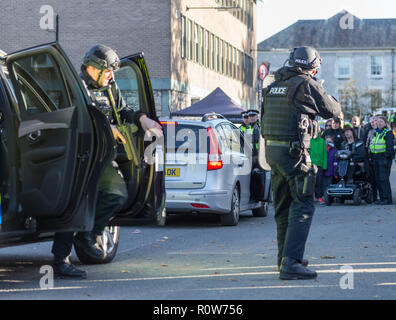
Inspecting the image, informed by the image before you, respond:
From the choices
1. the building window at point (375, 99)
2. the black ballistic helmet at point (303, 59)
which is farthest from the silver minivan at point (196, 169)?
the building window at point (375, 99)

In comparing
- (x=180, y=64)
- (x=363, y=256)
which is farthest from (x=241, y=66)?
(x=363, y=256)

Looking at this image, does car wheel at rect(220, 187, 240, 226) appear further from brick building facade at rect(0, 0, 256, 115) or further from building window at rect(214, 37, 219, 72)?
building window at rect(214, 37, 219, 72)

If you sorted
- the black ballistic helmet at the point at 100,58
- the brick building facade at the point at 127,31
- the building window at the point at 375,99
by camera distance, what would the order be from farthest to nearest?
the building window at the point at 375,99 → the brick building facade at the point at 127,31 → the black ballistic helmet at the point at 100,58

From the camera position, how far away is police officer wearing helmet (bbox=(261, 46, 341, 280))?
7.87 m

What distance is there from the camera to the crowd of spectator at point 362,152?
18.5 metres

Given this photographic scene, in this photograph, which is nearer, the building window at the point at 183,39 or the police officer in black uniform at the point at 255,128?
the police officer in black uniform at the point at 255,128

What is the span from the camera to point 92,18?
37094 mm

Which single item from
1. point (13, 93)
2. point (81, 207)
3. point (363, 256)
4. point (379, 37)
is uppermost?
point (379, 37)

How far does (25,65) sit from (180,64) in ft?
100

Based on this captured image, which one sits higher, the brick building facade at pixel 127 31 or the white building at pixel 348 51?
the white building at pixel 348 51

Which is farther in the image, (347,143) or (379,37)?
(379,37)

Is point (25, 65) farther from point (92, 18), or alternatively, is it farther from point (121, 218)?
point (92, 18)

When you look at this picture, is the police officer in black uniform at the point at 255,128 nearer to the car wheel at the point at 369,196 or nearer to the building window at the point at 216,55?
the car wheel at the point at 369,196

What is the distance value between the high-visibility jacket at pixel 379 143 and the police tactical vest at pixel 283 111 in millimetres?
10842
